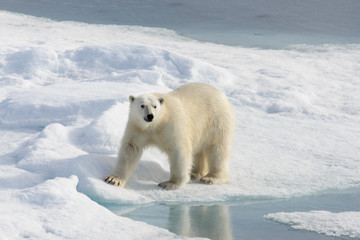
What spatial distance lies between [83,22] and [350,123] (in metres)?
8.83

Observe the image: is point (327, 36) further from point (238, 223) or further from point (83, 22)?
point (238, 223)

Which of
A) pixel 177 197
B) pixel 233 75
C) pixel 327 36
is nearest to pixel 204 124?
pixel 177 197

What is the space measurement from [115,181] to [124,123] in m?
1.25

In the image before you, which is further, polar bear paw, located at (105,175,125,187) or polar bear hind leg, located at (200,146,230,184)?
polar bear hind leg, located at (200,146,230,184)

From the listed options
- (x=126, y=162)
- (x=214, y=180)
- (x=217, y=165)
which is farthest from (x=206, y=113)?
(x=126, y=162)

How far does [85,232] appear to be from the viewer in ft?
10.9

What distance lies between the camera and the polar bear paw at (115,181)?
4.30m

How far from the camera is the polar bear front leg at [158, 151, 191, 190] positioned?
447 cm

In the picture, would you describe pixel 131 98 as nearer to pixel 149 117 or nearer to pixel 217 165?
pixel 149 117

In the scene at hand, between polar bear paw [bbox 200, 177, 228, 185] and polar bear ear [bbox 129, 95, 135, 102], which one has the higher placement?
polar bear ear [bbox 129, 95, 135, 102]

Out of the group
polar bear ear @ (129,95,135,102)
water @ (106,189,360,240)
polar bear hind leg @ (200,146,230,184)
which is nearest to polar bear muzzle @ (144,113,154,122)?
polar bear ear @ (129,95,135,102)

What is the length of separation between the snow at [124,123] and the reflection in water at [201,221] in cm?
16

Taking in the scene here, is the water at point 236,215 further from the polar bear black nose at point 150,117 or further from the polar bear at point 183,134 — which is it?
the polar bear black nose at point 150,117

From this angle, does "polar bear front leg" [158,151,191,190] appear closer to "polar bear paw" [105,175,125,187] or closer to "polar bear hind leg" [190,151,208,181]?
"polar bear paw" [105,175,125,187]
